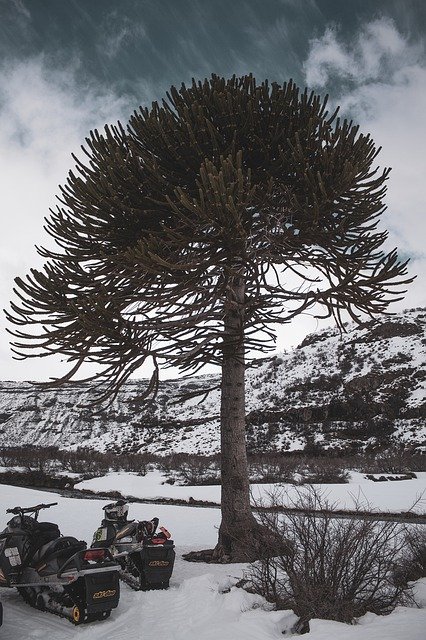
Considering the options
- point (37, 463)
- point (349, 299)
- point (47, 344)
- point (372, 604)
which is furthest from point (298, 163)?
point (37, 463)

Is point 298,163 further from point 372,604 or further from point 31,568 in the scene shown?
point 31,568

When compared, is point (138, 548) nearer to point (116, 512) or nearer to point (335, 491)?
point (116, 512)

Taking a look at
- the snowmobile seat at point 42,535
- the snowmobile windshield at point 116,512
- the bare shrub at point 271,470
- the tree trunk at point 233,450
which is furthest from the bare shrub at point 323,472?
the snowmobile seat at point 42,535

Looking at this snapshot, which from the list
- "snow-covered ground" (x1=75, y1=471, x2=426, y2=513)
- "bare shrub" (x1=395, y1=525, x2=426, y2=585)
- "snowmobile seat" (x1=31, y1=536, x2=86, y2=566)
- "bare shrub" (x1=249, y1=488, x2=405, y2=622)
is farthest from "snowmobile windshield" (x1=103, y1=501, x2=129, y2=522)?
"snow-covered ground" (x1=75, y1=471, x2=426, y2=513)

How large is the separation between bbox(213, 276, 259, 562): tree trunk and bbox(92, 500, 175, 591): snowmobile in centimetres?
121

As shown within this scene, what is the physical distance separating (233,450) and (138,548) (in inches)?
74.2

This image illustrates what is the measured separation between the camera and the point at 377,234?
6535 mm

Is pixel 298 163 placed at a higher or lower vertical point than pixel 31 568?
higher

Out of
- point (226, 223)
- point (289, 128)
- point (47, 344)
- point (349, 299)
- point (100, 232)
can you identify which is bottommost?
point (47, 344)

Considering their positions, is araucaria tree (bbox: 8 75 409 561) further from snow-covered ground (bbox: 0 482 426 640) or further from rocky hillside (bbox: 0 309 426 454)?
rocky hillside (bbox: 0 309 426 454)

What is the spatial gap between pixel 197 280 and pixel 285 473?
1520 centimetres

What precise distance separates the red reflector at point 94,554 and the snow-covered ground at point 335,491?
667 cm

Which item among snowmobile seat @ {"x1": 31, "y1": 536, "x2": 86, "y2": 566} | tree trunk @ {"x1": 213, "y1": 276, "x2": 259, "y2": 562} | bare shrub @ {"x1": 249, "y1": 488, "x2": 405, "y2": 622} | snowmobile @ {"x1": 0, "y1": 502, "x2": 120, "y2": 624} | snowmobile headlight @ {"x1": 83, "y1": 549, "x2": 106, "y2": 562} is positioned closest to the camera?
bare shrub @ {"x1": 249, "y1": 488, "x2": 405, "y2": 622}

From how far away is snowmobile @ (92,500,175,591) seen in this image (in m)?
4.68
